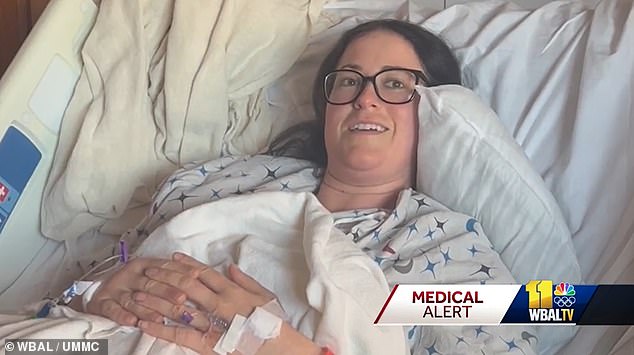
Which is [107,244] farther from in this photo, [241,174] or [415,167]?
[415,167]

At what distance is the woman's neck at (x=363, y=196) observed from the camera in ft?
4.01

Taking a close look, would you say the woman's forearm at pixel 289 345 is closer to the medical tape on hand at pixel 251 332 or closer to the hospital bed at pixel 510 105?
the medical tape on hand at pixel 251 332

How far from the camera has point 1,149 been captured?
1.26 metres

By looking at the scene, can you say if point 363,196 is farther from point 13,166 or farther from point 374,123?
point 13,166

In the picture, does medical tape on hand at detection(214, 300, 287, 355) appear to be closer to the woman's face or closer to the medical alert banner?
the medical alert banner

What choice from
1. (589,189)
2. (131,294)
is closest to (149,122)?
(131,294)

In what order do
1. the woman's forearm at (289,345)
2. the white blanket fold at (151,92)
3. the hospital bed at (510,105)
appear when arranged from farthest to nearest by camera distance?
the white blanket fold at (151,92) < the hospital bed at (510,105) < the woman's forearm at (289,345)

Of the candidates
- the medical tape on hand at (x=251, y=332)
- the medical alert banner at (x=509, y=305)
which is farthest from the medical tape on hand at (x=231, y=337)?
the medical alert banner at (x=509, y=305)

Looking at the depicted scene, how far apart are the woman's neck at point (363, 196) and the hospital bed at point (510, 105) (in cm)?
20

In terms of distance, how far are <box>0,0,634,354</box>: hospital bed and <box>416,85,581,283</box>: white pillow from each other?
7 centimetres

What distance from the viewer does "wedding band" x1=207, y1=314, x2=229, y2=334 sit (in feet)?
3.16

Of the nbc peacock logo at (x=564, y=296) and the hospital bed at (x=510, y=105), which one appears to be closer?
the nbc peacock logo at (x=564, y=296)

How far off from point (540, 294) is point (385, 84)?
36cm

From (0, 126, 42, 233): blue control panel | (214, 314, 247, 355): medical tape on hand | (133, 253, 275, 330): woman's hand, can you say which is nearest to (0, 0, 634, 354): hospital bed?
(0, 126, 42, 233): blue control panel
